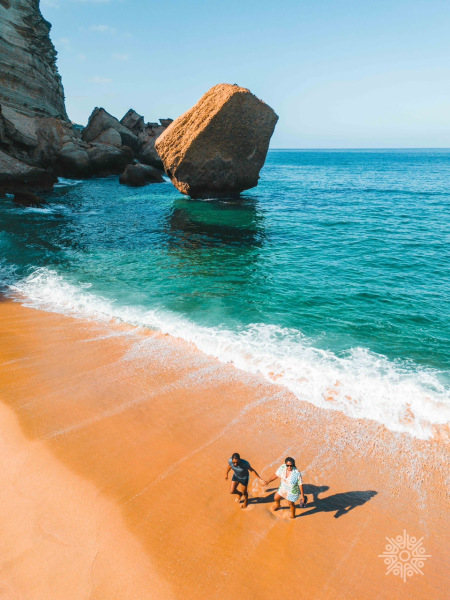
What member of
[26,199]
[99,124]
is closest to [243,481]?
[26,199]

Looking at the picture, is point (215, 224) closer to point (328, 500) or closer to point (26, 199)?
point (26, 199)

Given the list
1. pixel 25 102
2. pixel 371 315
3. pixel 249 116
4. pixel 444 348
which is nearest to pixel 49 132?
pixel 25 102

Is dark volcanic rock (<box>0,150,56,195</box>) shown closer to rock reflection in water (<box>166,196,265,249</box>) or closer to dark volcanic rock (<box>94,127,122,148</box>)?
rock reflection in water (<box>166,196,265,249</box>)

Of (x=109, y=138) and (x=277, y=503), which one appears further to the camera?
(x=109, y=138)

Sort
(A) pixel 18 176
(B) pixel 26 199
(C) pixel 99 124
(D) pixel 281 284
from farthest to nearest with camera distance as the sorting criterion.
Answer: (C) pixel 99 124 < (A) pixel 18 176 < (B) pixel 26 199 < (D) pixel 281 284

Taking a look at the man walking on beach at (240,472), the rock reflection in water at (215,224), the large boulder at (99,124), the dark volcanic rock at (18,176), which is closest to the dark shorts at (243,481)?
the man walking on beach at (240,472)

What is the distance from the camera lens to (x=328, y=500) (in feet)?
20.3

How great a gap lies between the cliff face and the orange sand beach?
39640 mm

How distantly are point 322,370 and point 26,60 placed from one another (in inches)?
1829

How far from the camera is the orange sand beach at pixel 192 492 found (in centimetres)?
507

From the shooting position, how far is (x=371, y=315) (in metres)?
12.5

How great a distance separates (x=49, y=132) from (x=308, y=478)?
43.4 m

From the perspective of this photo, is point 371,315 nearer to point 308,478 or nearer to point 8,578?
point 308,478

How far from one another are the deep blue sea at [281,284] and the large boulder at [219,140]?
8.13ft
